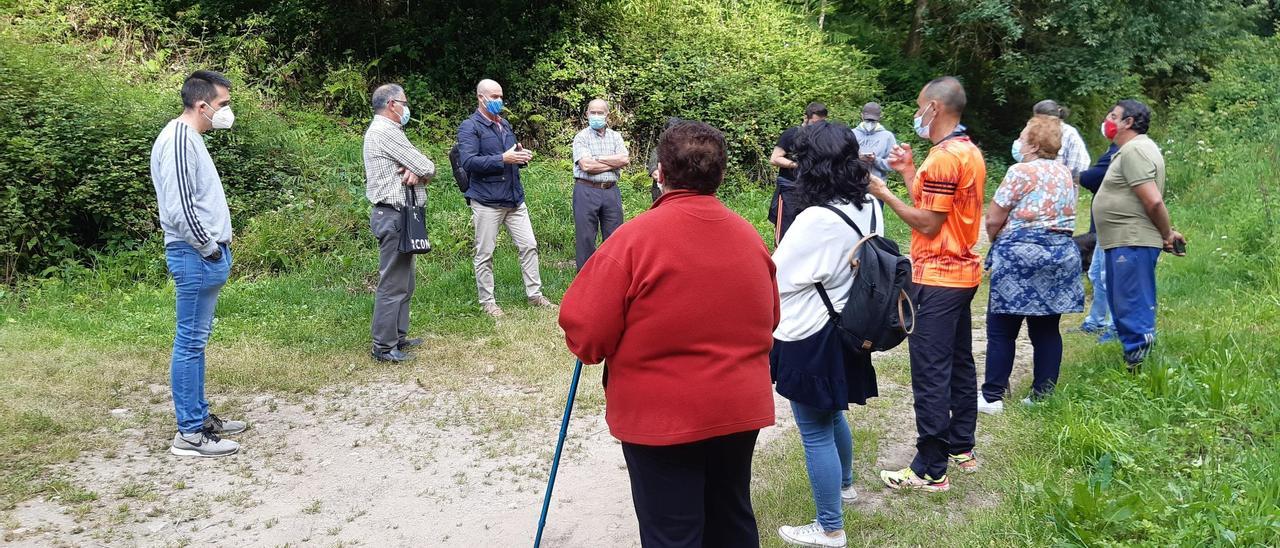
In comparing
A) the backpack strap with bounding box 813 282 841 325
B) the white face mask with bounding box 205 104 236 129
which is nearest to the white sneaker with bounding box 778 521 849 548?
the backpack strap with bounding box 813 282 841 325

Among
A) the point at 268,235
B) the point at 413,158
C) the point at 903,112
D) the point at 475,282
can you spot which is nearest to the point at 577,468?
the point at 413,158

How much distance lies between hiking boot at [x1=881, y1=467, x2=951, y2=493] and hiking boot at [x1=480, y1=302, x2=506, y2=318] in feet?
13.7

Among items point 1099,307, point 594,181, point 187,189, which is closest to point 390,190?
point 187,189

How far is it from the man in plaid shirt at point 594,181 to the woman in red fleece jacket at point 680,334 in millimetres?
5326

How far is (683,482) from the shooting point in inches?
113

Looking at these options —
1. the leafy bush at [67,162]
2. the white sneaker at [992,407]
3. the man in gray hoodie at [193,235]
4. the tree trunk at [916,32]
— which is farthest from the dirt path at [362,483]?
the tree trunk at [916,32]

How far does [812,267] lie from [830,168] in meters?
0.42

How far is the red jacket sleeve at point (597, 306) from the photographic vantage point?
2.74m

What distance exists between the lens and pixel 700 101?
13.9 meters

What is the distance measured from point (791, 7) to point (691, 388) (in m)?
16.6

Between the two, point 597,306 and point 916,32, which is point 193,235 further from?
point 916,32

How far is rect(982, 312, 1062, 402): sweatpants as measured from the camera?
5336 mm

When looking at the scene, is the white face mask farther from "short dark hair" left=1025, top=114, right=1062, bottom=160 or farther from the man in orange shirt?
"short dark hair" left=1025, top=114, right=1062, bottom=160

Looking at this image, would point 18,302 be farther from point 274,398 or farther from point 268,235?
point 274,398
